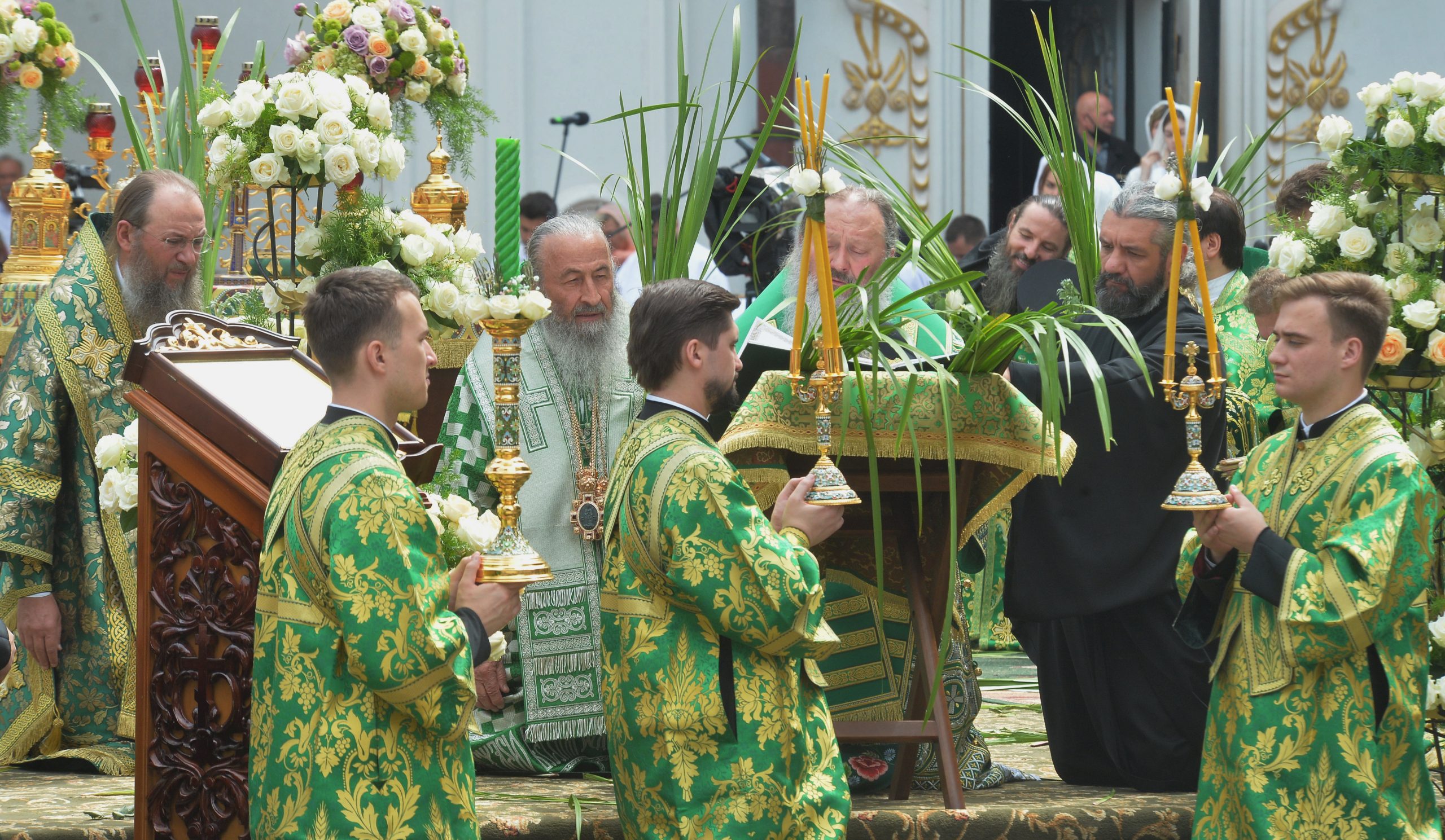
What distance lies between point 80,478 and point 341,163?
1.30 meters

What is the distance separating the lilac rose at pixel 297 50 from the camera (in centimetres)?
520

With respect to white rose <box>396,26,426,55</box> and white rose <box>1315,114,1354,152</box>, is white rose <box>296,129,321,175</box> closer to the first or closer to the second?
white rose <box>396,26,426,55</box>

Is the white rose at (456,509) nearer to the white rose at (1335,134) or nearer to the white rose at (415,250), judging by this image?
the white rose at (415,250)

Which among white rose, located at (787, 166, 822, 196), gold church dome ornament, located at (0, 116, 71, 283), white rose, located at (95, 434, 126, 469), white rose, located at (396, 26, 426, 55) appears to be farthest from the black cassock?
gold church dome ornament, located at (0, 116, 71, 283)

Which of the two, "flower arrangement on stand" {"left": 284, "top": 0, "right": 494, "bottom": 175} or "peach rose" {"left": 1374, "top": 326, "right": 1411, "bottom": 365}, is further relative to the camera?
"flower arrangement on stand" {"left": 284, "top": 0, "right": 494, "bottom": 175}

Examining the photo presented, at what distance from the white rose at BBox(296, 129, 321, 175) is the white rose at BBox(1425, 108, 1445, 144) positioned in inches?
113

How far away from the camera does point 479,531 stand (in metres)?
3.59

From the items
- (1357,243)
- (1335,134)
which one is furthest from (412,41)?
(1357,243)

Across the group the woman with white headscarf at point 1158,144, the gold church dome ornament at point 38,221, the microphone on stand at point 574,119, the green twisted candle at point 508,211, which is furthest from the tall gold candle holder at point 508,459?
the microphone on stand at point 574,119

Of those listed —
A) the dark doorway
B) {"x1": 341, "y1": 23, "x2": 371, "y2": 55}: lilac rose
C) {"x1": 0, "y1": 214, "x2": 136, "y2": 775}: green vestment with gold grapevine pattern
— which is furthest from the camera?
the dark doorway

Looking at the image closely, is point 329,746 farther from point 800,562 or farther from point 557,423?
point 557,423

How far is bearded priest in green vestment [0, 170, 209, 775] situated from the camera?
4695 millimetres

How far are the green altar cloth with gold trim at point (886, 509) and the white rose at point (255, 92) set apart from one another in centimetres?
145

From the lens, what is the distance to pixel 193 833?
3447 millimetres
